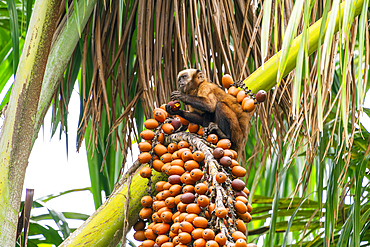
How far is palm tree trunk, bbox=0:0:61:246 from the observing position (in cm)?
130

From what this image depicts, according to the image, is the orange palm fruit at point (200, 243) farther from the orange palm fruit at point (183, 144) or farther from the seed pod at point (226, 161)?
the orange palm fruit at point (183, 144)

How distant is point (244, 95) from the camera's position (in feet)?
4.20

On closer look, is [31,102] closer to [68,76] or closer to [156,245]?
[68,76]

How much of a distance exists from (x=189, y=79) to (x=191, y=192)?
829 millimetres

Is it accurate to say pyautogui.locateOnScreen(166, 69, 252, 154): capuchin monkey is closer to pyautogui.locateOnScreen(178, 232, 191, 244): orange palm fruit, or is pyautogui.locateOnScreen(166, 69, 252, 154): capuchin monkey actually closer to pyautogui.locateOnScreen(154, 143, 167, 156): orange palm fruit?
pyautogui.locateOnScreen(154, 143, 167, 156): orange palm fruit

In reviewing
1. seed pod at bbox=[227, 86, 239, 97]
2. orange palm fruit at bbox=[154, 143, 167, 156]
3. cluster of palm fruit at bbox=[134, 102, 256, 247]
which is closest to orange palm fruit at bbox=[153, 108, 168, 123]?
cluster of palm fruit at bbox=[134, 102, 256, 247]

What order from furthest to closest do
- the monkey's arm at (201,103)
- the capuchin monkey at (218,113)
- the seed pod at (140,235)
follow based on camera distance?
the monkey's arm at (201,103), the capuchin monkey at (218,113), the seed pod at (140,235)

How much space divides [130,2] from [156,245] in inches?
48.4

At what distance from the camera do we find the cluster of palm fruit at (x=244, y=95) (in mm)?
1237

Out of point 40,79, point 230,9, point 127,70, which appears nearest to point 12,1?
point 40,79

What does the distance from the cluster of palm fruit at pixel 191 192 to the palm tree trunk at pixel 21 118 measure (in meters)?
0.40

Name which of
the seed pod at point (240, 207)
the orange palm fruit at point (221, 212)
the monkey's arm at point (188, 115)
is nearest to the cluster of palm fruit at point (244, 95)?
the monkey's arm at point (188, 115)

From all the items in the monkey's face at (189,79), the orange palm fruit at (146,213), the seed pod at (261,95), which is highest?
the monkey's face at (189,79)

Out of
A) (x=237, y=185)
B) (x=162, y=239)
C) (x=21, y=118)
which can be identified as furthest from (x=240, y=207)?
(x=21, y=118)
